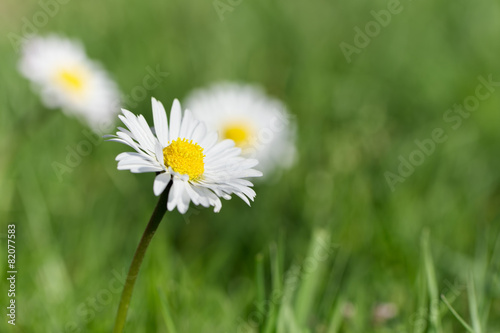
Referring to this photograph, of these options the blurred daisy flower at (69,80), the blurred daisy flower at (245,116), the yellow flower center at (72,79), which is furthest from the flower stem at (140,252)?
the yellow flower center at (72,79)

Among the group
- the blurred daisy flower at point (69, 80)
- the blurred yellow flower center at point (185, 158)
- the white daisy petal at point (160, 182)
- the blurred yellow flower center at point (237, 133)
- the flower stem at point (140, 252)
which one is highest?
the blurred daisy flower at point (69, 80)

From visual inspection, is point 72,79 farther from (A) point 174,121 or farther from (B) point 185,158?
(B) point 185,158

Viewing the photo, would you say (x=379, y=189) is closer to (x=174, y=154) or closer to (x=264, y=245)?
(x=264, y=245)

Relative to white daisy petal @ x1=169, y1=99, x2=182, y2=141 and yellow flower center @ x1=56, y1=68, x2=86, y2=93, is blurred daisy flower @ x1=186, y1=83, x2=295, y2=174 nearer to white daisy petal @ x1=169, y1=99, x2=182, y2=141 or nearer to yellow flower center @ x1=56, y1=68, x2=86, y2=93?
yellow flower center @ x1=56, y1=68, x2=86, y2=93

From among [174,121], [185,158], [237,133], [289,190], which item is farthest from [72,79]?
[185,158]

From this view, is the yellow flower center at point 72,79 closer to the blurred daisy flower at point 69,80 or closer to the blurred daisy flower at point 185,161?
the blurred daisy flower at point 69,80

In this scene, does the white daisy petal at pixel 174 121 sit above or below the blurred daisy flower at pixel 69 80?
below

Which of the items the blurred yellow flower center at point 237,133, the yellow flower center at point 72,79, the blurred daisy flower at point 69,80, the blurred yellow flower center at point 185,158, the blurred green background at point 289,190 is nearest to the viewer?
the blurred yellow flower center at point 185,158
